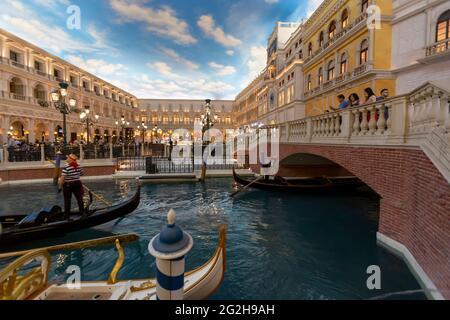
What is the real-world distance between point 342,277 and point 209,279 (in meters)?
2.91

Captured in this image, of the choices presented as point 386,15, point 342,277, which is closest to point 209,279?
point 342,277

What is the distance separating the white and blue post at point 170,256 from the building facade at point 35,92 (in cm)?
1592

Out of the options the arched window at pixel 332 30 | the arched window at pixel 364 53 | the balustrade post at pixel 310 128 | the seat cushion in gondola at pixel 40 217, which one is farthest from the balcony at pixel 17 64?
the arched window at pixel 364 53

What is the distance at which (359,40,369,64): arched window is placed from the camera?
13.4m

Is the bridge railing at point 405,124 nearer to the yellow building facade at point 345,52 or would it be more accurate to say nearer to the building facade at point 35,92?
the yellow building facade at point 345,52

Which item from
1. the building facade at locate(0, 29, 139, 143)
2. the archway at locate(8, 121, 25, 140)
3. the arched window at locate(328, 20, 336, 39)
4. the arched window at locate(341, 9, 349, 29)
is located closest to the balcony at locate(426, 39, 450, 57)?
the arched window at locate(341, 9, 349, 29)

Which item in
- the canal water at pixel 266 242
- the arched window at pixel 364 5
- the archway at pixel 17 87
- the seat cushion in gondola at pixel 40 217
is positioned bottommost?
the canal water at pixel 266 242

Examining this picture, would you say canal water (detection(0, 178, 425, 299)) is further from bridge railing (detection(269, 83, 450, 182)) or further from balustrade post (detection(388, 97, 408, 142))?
balustrade post (detection(388, 97, 408, 142))

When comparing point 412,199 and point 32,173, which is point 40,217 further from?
point 32,173

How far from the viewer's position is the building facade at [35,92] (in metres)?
21.5

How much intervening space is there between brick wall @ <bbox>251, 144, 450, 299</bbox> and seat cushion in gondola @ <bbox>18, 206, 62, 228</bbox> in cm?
796

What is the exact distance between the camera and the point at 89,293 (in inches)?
111

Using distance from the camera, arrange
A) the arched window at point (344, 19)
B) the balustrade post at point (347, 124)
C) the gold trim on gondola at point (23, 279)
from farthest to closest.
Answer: the arched window at point (344, 19), the balustrade post at point (347, 124), the gold trim on gondola at point (23, 279)
